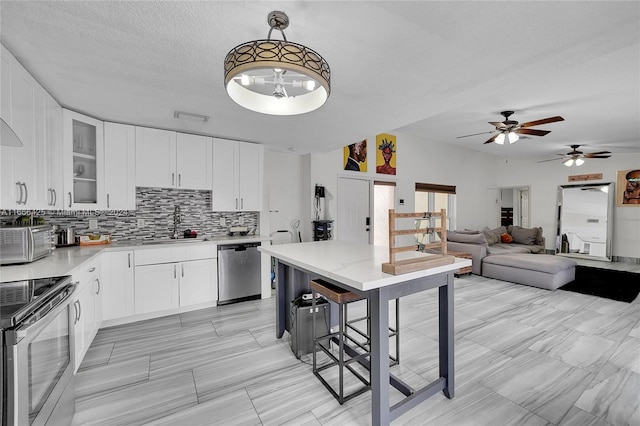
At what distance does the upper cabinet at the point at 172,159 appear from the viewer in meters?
3.39

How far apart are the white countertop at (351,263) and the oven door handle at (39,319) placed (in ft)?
4.44

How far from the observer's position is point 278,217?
4.94 metres

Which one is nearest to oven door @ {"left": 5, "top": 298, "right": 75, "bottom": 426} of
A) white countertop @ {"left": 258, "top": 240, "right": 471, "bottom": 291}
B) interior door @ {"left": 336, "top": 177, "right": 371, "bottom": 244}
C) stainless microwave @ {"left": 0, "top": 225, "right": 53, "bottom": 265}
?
stainless microwave @ {"left": 0, "top": 225, "right": 53, "bottom": 265}

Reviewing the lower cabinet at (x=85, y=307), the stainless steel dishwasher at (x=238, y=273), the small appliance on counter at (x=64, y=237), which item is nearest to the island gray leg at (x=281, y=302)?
the stainless steel dishwasher at (x=238, y=273)

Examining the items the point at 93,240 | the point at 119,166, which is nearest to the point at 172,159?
the point at 119,166

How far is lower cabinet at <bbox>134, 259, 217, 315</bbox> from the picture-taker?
3195 millimetres

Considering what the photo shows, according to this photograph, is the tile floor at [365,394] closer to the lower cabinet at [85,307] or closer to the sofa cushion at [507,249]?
the lower cabinet at [85,307]

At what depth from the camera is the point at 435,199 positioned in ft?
23.1

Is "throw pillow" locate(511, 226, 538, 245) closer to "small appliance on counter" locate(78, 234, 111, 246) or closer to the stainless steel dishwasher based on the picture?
the stainless steel dishwasher

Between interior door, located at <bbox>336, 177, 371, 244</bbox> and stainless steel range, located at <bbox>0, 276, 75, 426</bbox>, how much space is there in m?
4.25

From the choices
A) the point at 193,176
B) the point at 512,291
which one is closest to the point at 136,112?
the point at 193,176

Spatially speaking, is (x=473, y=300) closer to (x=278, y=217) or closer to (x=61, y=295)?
(x=278, y=217)

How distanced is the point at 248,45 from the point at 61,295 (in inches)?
65.0

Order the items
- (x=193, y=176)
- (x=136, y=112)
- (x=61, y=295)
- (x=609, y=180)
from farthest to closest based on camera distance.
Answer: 1. (x=609, y=180)
2. (x=193, y=176)
3. (x=136, y=112)
4. (x=61, y=295)
